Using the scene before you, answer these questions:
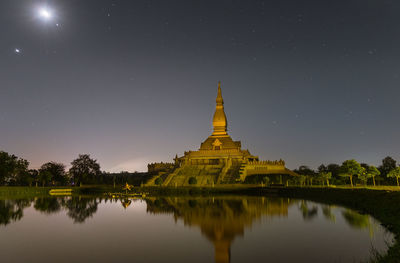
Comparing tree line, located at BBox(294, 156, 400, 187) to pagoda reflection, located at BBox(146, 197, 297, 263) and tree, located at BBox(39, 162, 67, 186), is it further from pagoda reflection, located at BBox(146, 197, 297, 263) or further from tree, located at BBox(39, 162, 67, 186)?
tree, located at BBox(39, 162, 67, 186)

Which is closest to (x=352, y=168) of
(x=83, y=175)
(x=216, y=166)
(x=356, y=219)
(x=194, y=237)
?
(x=356, y=219)

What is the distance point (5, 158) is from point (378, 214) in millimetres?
55515

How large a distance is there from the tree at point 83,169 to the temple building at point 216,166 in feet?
39.8

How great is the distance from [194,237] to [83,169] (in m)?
58.8

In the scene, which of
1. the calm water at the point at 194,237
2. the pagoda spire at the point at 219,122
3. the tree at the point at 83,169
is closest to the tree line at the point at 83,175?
the tree at the point at 83,169

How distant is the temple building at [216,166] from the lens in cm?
5378

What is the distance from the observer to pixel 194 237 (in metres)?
16.4

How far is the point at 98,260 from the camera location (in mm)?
12555

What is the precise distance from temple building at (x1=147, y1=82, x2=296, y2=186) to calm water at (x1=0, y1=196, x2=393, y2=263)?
28.7 m

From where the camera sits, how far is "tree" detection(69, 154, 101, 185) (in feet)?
228

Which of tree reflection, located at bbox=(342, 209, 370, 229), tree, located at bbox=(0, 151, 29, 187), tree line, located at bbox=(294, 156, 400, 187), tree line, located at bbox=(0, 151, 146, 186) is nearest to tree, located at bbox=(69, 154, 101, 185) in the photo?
tree line, located at bbox=(0, 151, 146, 186)

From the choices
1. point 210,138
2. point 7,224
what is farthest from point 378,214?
point 210,138

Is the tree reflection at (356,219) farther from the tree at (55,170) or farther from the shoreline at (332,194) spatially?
the tree at (55,170)

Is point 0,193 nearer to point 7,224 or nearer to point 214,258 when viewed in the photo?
point 7,224
